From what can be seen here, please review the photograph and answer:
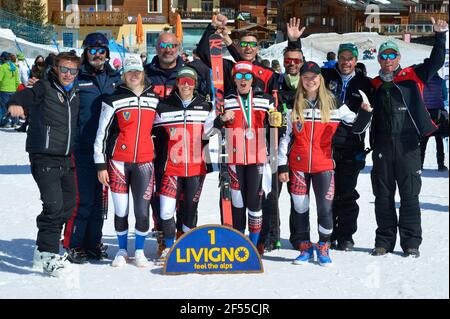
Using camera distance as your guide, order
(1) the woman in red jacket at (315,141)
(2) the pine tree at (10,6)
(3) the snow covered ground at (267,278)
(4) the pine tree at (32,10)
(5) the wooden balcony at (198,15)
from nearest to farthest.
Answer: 1. (3) the snow covered ground at (267,278)
2. (1) the woman in red jacket at (315,141)
3. (2) the pine tree at (10,6)
4. (4) the pine tree at (32,10)
5. (5) the wooden balcony at (198,15)

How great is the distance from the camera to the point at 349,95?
18.7 feet

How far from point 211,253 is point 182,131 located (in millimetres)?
997

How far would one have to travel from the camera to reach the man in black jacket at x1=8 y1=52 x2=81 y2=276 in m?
Result: 5.04

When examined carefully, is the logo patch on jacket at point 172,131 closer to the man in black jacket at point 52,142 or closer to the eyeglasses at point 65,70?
the man in black jacket at point 52,142

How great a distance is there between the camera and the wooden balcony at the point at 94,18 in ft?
149

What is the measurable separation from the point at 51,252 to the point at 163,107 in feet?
4.73

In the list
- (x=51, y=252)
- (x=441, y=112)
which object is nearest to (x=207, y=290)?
(x=51, y=252)

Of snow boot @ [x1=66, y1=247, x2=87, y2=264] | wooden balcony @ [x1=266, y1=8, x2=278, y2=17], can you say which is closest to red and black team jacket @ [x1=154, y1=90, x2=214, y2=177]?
snow boot @ [x1=66, y1=247, x2=87, y2=264]

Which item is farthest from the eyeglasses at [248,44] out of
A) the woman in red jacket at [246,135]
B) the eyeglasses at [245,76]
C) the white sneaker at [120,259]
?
the white sneaker at [120,259]

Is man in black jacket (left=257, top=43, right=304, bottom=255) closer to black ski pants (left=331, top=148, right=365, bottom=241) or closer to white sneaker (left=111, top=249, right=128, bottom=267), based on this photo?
black ski pants (left=331, top=148, right=365, bottom=241)

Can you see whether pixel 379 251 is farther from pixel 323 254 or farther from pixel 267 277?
pixel 267 277

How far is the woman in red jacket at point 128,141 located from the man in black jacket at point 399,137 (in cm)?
195

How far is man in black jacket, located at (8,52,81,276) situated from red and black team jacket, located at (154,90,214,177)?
0.73 meters
